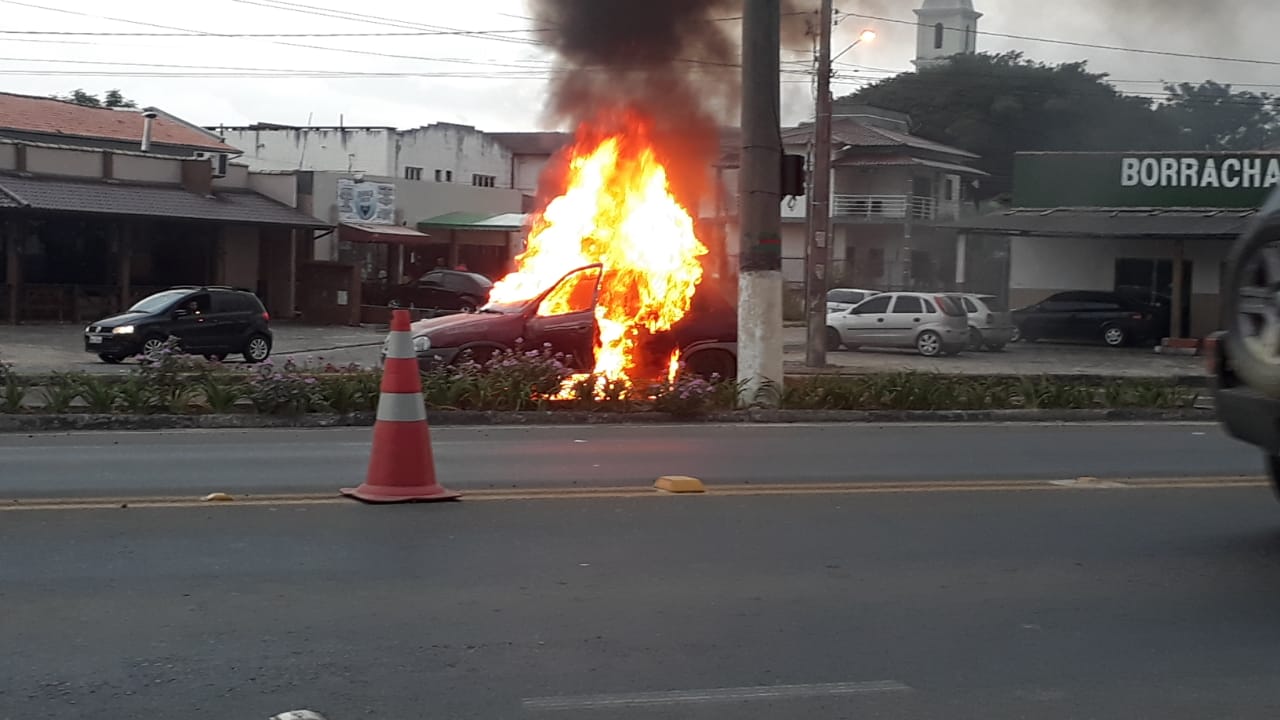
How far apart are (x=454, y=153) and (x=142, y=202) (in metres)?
27.5

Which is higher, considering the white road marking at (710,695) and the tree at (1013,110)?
the tree at (1013,110)

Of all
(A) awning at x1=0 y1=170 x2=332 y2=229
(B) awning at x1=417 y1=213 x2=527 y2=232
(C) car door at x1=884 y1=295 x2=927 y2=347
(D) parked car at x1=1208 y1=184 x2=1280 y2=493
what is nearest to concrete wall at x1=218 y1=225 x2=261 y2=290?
(A) awning at x1=0 y1=170 x2=332 y2=229

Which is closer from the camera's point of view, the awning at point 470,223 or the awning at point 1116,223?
the awning at point 1116,223

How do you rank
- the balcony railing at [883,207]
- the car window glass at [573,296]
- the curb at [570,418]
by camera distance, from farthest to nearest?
the balcony railing at [883,207]
the car window glass at [573,296]
the curb at [570,418]

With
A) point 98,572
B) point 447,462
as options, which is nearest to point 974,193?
point 447,462

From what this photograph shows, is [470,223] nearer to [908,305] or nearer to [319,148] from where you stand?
[319,148]

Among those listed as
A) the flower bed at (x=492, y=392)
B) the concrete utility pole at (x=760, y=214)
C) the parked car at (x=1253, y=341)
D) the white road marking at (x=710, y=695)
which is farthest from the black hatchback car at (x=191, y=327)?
the white road marking at (x=710, y=695)

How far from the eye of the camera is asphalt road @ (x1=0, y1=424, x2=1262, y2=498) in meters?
9.56

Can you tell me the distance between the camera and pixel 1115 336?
33125 mm

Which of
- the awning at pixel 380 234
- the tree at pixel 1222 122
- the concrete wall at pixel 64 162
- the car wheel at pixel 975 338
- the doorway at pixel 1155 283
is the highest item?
the tree at pixel 1222 122

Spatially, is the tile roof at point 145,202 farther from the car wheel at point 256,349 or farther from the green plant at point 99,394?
the green plant at point 99,394

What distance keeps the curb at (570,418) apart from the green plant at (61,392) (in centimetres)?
27

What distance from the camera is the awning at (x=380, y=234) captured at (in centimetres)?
3978

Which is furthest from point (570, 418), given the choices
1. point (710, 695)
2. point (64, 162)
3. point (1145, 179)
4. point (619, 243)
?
point (1145, 179)
